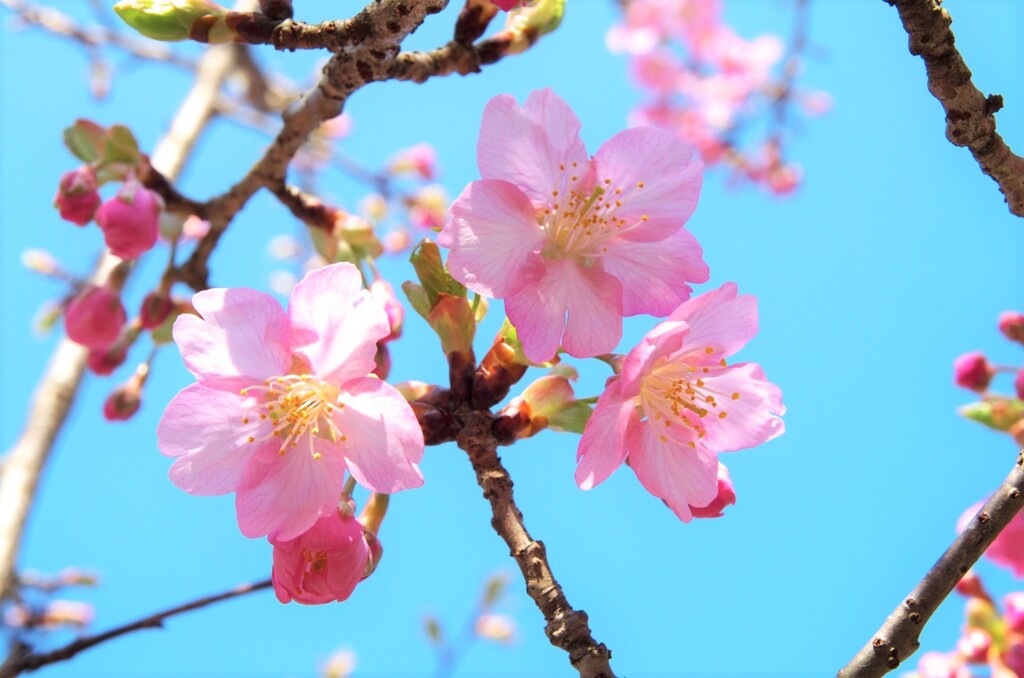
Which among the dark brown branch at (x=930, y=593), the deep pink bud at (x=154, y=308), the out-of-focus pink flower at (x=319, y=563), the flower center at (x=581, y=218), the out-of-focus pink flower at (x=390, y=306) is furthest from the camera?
the deep pink bud at (x=154, y=308)

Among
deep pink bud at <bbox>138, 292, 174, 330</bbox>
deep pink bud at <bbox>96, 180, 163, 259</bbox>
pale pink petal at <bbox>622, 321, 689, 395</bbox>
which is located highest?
deep pink bud at <bbox>138, 292, 174, 330</bbox>

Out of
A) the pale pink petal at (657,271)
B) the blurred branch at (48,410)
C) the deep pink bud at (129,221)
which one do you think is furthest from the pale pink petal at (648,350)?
the blurred branch at (48,410)

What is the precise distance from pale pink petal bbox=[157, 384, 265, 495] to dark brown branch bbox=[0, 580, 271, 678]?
0.22 metres

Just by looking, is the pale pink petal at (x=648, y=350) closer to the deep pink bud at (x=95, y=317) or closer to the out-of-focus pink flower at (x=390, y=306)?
the out-of-focus pink flower at (x=390, y=306)

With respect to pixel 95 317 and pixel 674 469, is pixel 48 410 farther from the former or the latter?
pixel 674 469

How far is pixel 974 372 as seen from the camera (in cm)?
225

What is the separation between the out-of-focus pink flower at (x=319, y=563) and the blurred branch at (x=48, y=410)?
1.15 m

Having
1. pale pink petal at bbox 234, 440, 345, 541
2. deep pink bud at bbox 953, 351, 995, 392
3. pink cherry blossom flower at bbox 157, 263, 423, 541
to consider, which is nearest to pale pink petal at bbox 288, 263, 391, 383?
pink cherry blossom flower at bbox 157, 263, 423, 541

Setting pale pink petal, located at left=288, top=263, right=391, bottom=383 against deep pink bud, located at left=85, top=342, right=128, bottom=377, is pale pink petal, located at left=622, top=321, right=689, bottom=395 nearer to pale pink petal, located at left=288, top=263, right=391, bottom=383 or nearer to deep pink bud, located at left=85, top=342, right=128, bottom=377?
pale pink petal, located at left=288, top=263, right=391, bottom=383

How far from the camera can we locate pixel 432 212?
3.85 meters

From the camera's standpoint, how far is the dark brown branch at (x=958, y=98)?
3.35ft


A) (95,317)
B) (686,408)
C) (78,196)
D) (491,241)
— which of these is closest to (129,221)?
(78,196)

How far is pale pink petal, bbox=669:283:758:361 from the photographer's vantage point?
119 cm

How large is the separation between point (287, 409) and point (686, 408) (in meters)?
0.58
